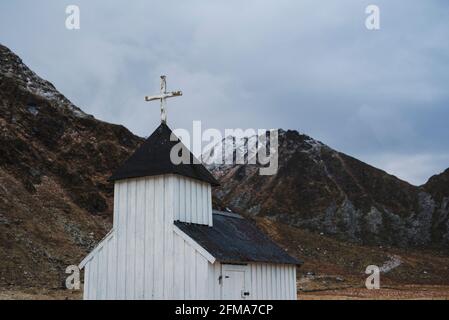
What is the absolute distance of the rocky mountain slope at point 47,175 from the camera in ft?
124

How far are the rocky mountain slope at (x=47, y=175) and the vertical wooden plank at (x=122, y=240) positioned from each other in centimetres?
1660

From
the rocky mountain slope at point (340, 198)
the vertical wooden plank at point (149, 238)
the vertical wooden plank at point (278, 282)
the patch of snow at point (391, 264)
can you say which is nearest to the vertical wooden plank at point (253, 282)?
the vertical wooden plank at point (278, 282)

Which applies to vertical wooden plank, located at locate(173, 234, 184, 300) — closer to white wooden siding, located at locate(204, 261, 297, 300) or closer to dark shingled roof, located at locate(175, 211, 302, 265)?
dark shingled roof, located at locate(175, 211, 302, 265)

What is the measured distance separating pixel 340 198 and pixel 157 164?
7966 centimetres

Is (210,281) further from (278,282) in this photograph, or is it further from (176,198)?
(278,282)

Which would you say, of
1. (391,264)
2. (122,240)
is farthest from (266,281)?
(391,264)

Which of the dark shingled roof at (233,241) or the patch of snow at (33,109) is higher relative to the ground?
the patch of snow at (33,109)

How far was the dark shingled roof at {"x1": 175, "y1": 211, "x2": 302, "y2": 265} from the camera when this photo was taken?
1786cm

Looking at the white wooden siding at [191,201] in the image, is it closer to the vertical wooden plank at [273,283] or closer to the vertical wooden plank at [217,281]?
the vertical wooden plank at [217,281]

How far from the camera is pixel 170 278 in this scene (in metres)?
17.4

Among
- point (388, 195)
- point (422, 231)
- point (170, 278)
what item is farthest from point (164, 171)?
point (388, 195)

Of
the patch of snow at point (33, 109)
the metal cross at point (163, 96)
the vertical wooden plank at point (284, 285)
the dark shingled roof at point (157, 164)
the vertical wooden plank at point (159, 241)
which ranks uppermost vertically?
the patch of snow at point (33, 109)

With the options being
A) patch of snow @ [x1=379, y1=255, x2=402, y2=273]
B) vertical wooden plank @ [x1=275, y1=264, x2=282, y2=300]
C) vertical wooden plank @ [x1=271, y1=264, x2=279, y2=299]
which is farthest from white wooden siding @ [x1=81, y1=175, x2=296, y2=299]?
patch of snow @ [x1=379, y1=255, x2=402, y2=273]
